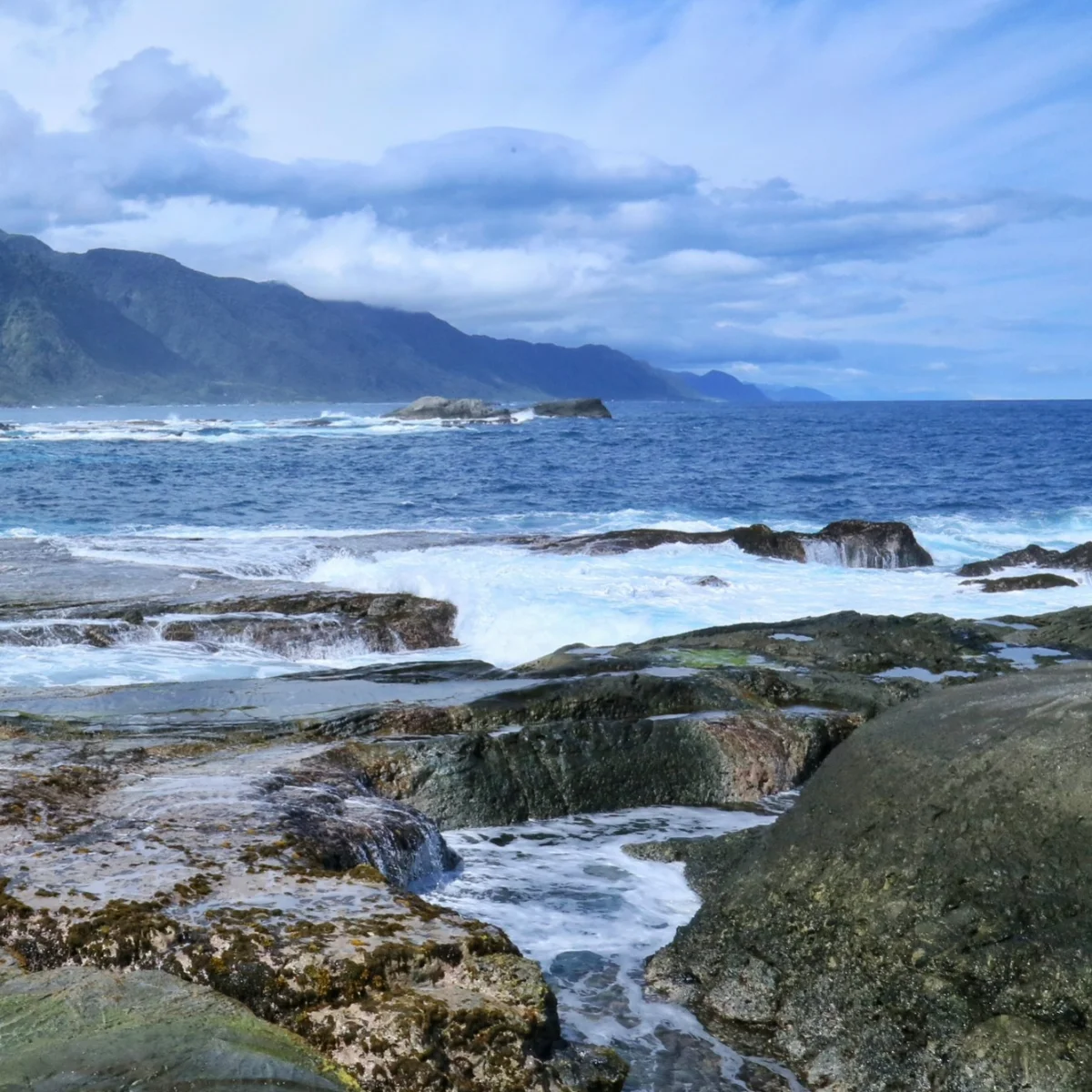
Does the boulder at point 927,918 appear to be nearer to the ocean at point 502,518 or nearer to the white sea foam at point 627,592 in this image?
the ocean at point 502,518

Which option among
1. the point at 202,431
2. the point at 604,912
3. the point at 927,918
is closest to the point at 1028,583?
the point at 604,912

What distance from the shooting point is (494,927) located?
4.73m

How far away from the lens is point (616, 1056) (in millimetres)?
4426

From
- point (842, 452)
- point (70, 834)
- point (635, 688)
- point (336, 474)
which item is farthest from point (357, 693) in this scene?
point (842, 452)

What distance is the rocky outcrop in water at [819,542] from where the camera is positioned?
26.0 metres

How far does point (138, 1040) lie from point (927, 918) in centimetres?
326

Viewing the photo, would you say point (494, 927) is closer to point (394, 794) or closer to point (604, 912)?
point (604, 912)

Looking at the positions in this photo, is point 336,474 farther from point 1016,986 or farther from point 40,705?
point 1016,986

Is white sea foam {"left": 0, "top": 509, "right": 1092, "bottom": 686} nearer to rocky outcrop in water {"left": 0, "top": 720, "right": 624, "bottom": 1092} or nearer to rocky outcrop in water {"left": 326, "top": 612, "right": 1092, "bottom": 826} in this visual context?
rocky outcrop in water {"left": 326, "top": 612, "right": 1092, "bottom": 826}

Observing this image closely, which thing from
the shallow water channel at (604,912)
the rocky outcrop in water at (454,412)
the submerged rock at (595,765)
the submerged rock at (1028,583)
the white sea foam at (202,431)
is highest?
the rocky outcrop in water at (454,412)

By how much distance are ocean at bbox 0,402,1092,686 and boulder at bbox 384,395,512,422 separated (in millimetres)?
37620

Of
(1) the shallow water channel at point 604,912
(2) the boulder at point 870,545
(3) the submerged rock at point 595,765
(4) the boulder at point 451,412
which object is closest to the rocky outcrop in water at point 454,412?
(4) the boulder at point 451,412

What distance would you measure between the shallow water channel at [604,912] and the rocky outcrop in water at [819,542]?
17.6 meters

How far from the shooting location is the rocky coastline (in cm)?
403
